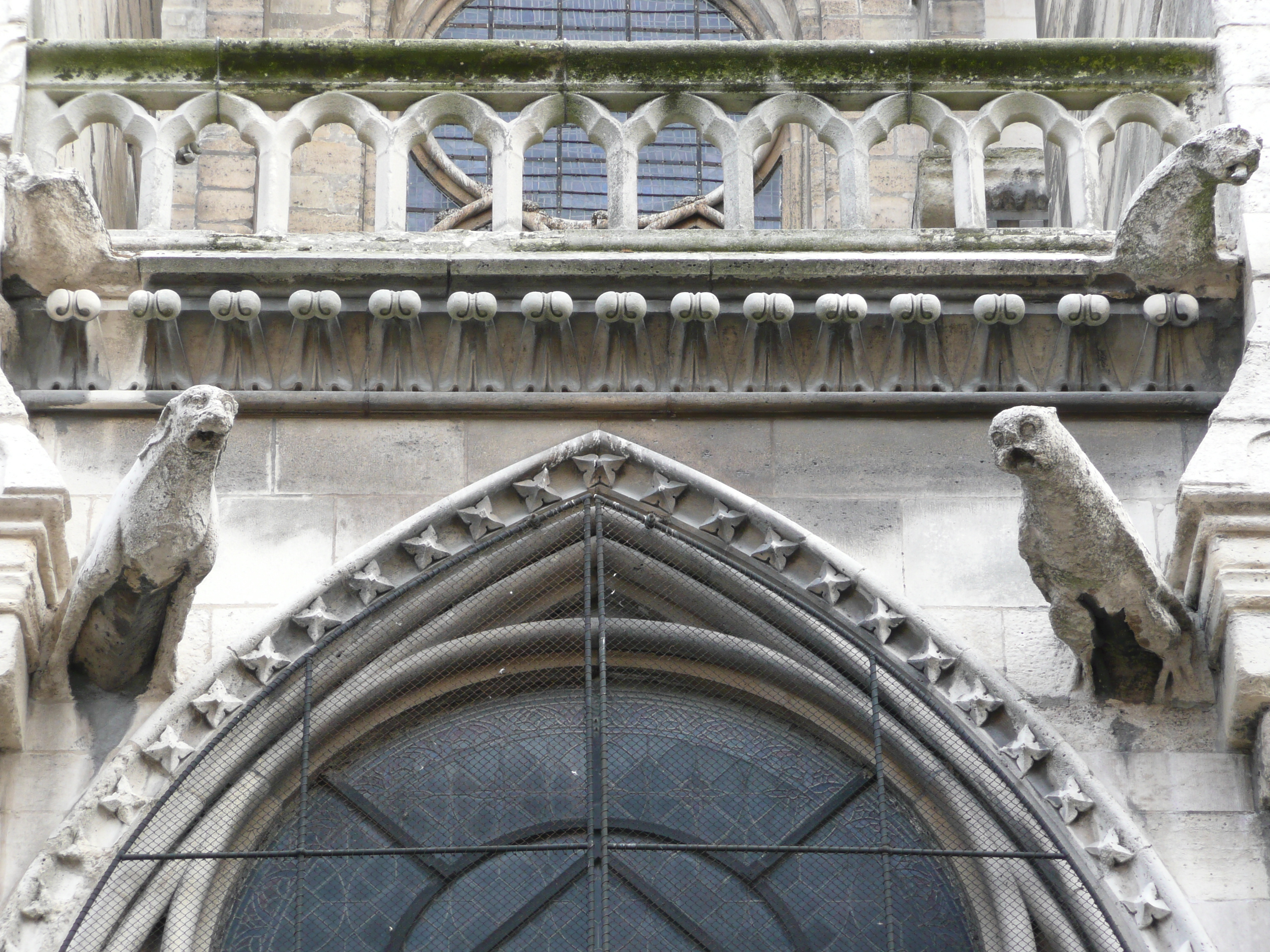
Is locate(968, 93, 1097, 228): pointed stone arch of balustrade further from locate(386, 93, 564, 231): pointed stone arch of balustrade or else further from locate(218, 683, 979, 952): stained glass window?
locate(218, 683, 979, 952): stained glass window

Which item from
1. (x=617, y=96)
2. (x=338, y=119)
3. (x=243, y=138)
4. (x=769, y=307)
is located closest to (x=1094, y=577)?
(x=769, y=307)

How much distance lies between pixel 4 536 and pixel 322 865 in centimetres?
134

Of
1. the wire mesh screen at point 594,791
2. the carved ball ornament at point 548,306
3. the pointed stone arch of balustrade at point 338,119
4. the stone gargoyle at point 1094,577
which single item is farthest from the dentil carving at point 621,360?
the stone gargoyle at point 1094,577

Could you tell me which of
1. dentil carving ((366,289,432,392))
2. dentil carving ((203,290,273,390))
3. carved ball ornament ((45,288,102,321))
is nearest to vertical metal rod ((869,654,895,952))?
dentil carving ((366,289,432,392))

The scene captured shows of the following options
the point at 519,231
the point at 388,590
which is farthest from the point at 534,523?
the point at 519,231

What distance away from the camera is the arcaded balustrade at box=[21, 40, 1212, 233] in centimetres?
849

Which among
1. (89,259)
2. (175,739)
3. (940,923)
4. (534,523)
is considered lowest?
(940,923)

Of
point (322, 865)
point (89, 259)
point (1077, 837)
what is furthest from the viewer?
point (89, 259)

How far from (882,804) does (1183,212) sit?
2.19 meters

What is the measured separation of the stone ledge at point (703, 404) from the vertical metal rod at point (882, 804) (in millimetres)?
964

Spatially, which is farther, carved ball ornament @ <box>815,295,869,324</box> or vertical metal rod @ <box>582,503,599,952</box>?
carved ball ornament @ <box>815,295,869,324</box>

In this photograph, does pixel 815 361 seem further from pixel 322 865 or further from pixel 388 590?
pixel 322 865

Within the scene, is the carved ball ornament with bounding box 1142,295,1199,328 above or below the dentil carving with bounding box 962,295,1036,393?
above

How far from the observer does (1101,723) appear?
7.27 meters
